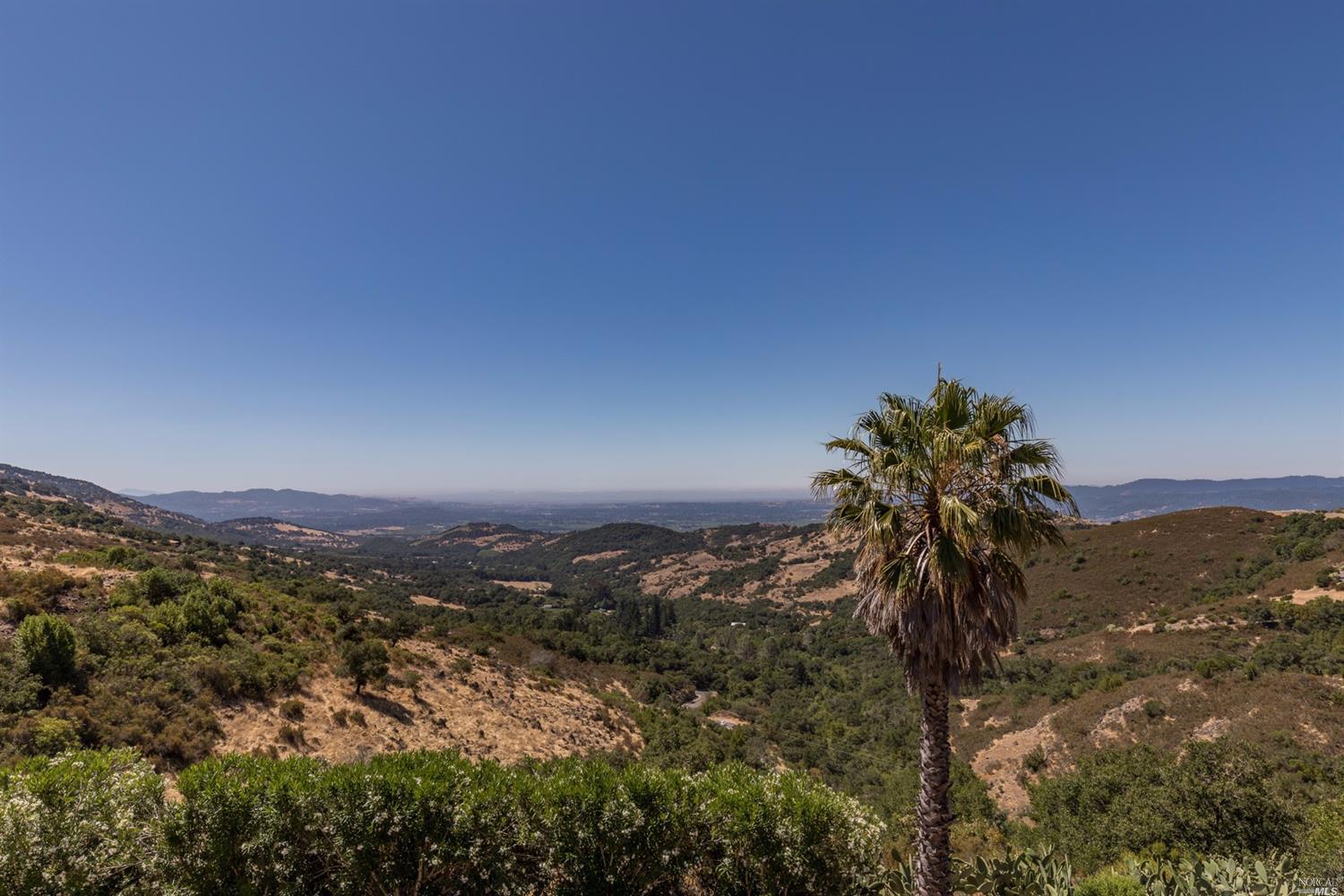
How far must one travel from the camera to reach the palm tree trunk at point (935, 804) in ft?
21.1

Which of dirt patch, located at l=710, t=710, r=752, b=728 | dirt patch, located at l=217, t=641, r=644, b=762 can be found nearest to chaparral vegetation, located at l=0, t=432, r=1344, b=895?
dirt patch, located at l=217, t=641, r=644, b=762

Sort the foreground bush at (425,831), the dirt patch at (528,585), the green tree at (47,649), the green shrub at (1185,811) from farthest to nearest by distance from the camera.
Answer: the dirt patch at (528,585) < the green tree at (47,649) < the green shrub at (1185,811) < the foreground bush at (425,831)

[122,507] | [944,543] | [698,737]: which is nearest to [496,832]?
[944,543]

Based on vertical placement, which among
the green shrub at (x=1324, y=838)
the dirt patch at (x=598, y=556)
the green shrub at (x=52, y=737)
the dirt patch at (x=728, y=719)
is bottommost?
the dirt patch at (x=598, y=556)

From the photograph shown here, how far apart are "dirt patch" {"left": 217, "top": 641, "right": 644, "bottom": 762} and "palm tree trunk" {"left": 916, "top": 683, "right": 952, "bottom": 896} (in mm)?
12339

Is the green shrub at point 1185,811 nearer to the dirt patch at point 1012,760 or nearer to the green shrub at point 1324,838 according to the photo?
the green shrub at point 1324,838

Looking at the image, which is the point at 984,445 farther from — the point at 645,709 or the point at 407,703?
the point at 645,709

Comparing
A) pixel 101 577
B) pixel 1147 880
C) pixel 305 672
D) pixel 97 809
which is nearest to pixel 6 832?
pixel 97 809

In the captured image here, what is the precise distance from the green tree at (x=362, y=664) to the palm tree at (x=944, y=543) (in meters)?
20.5

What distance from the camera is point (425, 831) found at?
22.5 feet

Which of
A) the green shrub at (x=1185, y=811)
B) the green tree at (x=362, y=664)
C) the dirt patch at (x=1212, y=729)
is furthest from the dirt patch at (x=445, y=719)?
the dirt patch at (x=1212, y=729)

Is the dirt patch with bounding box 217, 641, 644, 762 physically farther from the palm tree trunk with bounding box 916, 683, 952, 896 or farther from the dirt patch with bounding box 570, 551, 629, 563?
the dirt patch with bounding box 570, 551, 629, 563

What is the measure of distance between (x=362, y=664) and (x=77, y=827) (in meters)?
14.6

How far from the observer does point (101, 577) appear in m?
21.2
